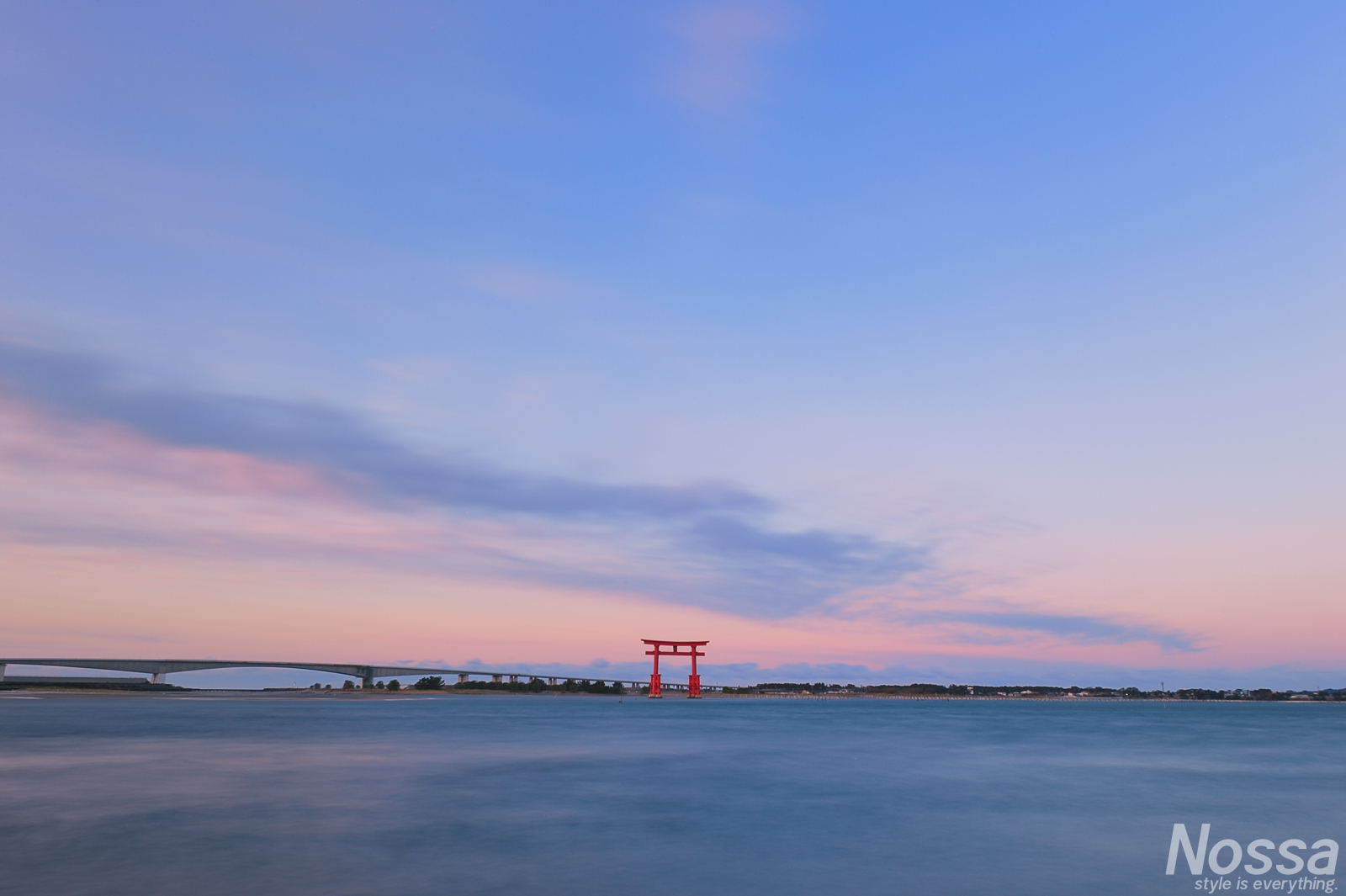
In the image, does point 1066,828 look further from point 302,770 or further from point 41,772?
point 41,772

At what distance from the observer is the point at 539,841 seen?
17719 millimetres

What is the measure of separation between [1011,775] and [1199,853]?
1574 centimetres

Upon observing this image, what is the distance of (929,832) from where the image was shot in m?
20.4

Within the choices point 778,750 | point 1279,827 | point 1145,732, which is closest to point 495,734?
point 778,750

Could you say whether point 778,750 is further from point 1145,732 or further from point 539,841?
point 1145,732

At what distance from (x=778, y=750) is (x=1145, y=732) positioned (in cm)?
4350

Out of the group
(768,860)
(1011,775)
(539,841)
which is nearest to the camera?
(768,860)

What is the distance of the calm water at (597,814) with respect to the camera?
14625 mm

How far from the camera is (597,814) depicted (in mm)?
21703

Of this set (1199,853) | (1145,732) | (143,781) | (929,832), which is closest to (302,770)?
(143,781)

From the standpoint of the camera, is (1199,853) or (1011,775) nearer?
(1199,853)

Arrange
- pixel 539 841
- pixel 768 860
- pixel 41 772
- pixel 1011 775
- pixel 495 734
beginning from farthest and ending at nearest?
pixel 495 734 → pixel 1011 775 → pixel 41 772 → pixel 539 841 → pixel 768 860

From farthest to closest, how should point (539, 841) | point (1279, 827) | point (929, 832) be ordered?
point (1279, 827) < point (929, 832) < point (539, 841)

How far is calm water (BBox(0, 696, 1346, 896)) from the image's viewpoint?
1462 cm
